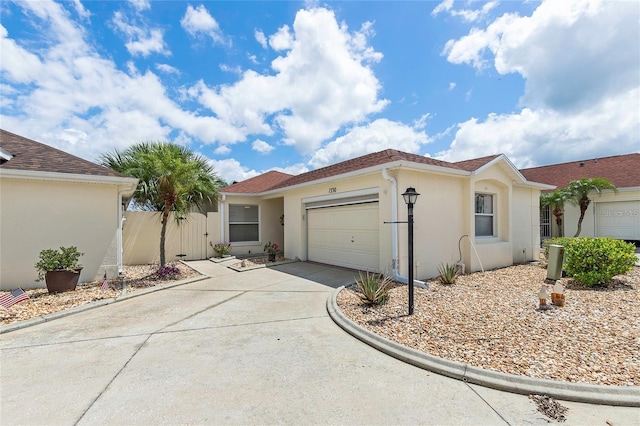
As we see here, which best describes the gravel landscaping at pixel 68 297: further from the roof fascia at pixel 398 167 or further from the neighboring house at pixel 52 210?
the roof fascia at pixel 398 167

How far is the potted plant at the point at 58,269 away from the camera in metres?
6.74

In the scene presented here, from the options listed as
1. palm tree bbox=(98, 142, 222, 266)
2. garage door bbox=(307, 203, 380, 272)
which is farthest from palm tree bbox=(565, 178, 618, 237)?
palm tree bbox=(98, 142, 222, 266)

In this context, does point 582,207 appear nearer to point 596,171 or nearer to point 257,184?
point 596,171

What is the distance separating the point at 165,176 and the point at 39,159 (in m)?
3.15

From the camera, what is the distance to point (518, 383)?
3.04 m

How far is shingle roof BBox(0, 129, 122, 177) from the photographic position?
24.0 ft

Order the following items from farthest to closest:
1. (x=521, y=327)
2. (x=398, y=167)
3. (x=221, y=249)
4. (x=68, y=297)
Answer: (x=221, y=249), (x=398, y=167), (x=68, y=297), (x=521, y=327)

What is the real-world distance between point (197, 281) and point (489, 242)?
9.60 m

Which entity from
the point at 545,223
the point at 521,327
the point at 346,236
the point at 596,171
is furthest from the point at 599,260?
the point at 596,171

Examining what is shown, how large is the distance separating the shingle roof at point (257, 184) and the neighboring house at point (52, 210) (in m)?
5.89

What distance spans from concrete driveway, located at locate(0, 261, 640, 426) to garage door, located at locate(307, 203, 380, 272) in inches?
161

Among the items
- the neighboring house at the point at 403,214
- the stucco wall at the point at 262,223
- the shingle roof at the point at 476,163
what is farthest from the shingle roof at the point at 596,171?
the stucco wall at the point at 262,223

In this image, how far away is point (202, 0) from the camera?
7.96 metres

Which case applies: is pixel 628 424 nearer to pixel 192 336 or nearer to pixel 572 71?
pixel 192 336
